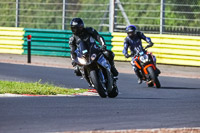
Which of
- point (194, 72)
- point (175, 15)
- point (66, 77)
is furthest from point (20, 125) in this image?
point (175, 15)

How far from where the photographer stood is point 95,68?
491 inches

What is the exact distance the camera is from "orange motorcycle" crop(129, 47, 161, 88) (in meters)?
16.4

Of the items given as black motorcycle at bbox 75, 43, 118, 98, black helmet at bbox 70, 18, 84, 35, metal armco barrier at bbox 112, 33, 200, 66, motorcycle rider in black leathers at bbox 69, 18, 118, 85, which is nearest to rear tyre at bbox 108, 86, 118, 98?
black motorcycle at bbox 75, 43, 118, 98

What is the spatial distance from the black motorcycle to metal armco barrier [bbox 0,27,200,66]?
9.31 metres

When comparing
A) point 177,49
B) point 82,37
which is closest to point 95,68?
point 82,37

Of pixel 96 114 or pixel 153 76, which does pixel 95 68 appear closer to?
pixel 96 114

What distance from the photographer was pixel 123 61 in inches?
928

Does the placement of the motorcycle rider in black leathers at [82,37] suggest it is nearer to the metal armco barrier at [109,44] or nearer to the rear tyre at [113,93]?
the rear tyre at [113,93]

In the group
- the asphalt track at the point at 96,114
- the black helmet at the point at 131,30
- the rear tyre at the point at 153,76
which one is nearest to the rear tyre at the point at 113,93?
the asphalt track at the point at 96,114

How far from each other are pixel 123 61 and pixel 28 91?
10230 millimetres

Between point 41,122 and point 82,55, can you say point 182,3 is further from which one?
point 41,122

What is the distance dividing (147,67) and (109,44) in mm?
6806

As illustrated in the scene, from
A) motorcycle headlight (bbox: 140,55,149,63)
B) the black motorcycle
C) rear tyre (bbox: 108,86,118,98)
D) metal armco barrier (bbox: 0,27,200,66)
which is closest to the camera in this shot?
the black motorcycle

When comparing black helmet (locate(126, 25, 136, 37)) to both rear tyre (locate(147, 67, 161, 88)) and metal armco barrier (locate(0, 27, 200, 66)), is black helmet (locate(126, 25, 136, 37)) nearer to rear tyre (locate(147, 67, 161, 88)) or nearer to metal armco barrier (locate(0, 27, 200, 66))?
rear tyre (locate(147, 67, 161, 88))
